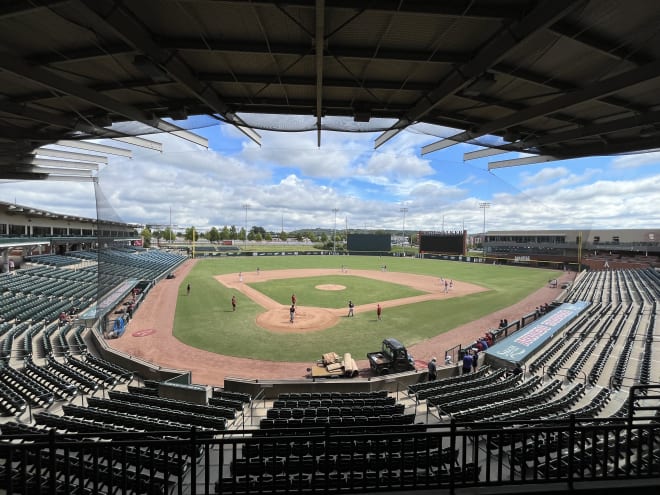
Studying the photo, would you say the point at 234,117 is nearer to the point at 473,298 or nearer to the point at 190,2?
the point at 190,2

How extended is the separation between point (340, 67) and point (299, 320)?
65.1 feet

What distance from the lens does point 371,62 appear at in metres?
5.09

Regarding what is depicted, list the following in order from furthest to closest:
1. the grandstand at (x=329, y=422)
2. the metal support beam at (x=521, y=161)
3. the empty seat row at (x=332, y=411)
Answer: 1. the empty seat row at (x=332, y=411)
2. the metal support beam at (x=521, y=161)
3. the grandstand at (x=329, y=422)

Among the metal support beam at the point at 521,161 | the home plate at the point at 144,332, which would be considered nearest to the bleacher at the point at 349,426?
the home plate at the point at 144,332

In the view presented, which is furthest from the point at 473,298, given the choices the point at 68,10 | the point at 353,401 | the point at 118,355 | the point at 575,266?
the point at 575,266

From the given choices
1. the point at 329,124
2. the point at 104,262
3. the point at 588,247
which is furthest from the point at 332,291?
the point at 588,247

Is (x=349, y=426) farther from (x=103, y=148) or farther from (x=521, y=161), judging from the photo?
(x=103, y=148)

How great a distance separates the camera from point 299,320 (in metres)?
23.1

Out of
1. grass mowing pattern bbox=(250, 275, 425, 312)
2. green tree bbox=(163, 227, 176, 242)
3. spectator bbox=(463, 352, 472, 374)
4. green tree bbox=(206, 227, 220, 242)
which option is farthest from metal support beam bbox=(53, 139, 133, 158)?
green tree bbox=(206, 227, 220, 242)

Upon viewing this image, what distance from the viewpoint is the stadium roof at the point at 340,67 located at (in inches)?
153

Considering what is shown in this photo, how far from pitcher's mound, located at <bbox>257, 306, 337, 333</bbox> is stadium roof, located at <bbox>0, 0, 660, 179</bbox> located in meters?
16.4

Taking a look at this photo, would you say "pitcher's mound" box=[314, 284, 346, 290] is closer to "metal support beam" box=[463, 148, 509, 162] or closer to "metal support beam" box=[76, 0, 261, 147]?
"metal support beam" box=[463, 148, 509, 162]

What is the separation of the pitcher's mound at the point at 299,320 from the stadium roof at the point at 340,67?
16.4 meters

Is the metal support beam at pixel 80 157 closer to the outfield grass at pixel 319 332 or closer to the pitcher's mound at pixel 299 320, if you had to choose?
the outfield grass at pixel 319 332
